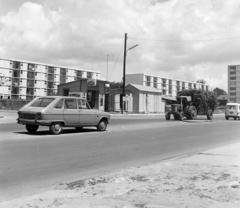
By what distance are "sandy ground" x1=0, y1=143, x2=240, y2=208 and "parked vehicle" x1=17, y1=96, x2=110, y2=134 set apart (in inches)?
303

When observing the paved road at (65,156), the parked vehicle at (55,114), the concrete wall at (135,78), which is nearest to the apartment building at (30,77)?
the concrete wall at (135,78)

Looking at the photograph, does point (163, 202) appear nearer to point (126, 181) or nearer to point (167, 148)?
point (126, 181)

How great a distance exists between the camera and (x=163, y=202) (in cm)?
554

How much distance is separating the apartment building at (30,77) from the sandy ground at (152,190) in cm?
10174

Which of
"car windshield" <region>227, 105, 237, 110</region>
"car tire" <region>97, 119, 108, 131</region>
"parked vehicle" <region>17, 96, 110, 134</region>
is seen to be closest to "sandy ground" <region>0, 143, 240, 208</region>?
"parked vehicle" <region>17, 96, 110, 134</region>

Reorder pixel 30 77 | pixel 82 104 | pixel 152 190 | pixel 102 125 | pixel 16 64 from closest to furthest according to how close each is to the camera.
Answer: pixel 152 190
pixel 82 104
pixel 102 125
pixel 16 64
pixel 30 77

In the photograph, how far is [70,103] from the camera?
54.2 ft

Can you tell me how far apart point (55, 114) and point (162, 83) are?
13837cm

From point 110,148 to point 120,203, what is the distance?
6.77m

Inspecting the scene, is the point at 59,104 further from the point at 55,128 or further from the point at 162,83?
the point at 162,83

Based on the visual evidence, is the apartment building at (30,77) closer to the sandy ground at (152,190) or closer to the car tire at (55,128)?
the car tire at (55,128)

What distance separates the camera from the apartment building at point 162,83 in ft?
448

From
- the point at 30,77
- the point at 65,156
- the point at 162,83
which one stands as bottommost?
the point at 65,156

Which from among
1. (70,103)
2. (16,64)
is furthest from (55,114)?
(16,64)
